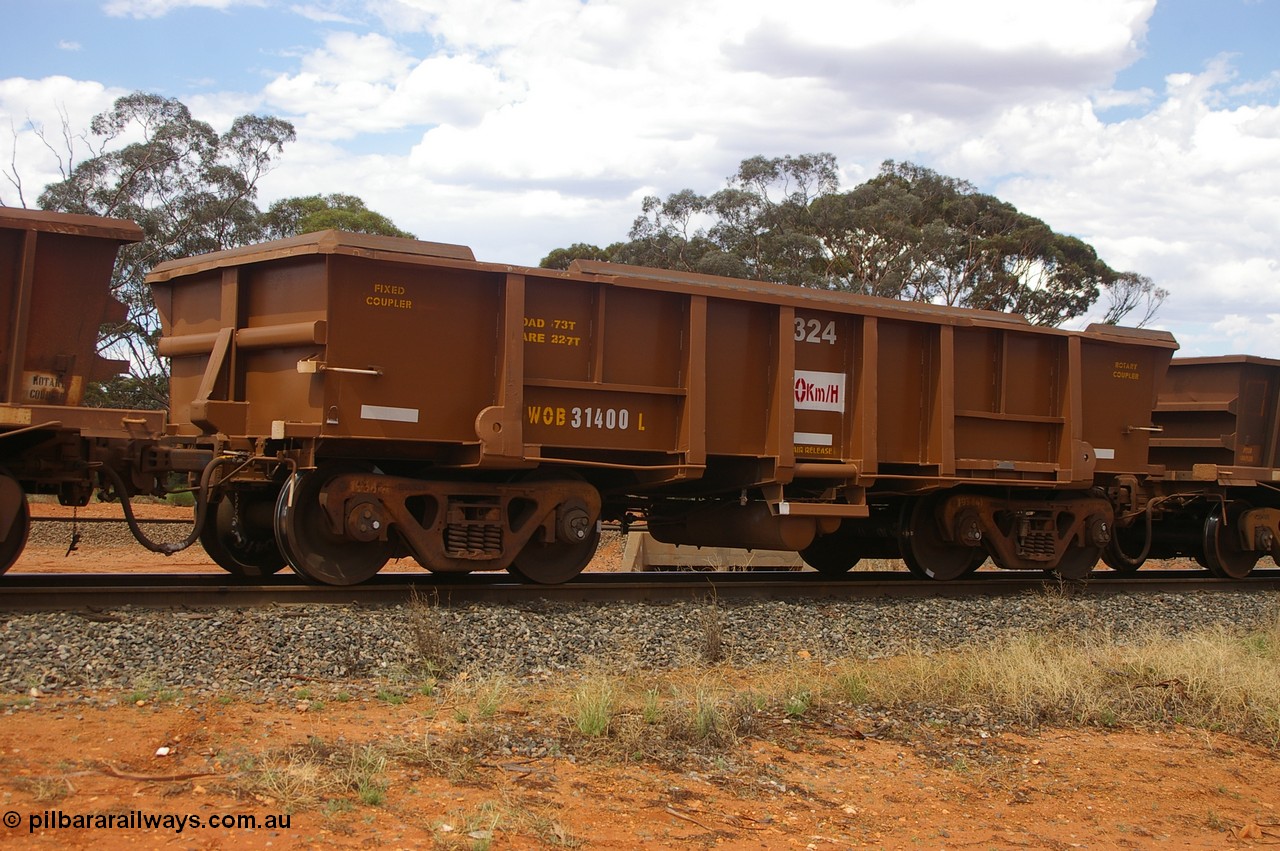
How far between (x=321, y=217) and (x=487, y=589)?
28670mm

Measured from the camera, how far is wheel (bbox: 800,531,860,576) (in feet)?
45.1

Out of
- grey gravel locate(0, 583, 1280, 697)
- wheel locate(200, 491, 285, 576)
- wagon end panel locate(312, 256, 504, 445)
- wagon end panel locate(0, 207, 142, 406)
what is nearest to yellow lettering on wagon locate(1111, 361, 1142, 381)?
grey gravel locate(0, 583, 1280, 697)

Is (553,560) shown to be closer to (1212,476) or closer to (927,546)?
(927,546)

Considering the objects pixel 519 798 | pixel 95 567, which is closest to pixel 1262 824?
Result: pixel 519 798

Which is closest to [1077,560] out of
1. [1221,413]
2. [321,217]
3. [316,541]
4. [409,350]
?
[1221,413]

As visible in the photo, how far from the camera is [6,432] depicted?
770cm

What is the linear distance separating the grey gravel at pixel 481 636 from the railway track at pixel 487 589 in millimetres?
323

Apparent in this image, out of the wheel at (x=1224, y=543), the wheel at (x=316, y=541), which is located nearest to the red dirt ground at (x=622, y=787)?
the wheel at (x=316, y=541)

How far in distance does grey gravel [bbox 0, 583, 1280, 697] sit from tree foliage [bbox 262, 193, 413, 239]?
23588 mm

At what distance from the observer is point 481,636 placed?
26.4 feet

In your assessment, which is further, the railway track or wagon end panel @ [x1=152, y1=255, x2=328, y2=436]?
wagon end panel @ [x1=152, y1=255, x2=328, y2=436]

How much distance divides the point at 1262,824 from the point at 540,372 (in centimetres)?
624

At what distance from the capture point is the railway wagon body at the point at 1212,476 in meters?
13.9

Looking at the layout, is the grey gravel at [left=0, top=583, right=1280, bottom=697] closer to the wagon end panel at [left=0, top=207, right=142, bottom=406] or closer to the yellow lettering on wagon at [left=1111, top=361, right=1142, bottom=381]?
the wagon end panel at [left=0, top=207, right=142, bottom=406]
